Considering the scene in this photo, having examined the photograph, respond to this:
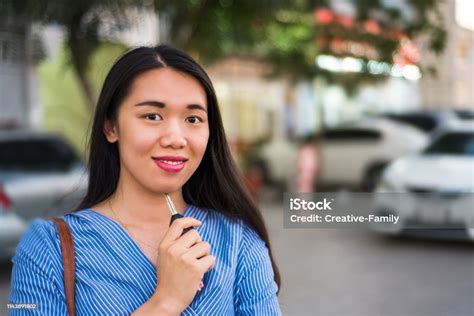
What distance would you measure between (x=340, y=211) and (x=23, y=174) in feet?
13.4

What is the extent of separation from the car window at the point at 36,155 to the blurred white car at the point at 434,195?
331 centimetres

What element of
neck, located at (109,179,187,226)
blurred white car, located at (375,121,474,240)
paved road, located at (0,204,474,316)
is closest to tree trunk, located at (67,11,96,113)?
paved road, located at (0,204,474,316)

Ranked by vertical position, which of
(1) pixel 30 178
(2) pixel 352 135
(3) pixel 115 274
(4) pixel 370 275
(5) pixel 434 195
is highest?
(2) pixel 352 135

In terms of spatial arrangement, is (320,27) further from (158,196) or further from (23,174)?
Result: (158,196)

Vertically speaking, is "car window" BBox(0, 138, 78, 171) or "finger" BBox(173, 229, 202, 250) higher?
"car window" BBox(0, 138, 78, 171)

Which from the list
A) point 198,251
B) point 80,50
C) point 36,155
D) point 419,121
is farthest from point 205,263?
point 419,121

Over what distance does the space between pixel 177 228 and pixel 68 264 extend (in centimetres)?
21

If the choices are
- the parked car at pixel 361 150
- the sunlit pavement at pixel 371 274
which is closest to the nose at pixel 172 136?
the sunlit pavement at pixel 371 274

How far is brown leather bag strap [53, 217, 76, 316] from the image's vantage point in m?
1.24

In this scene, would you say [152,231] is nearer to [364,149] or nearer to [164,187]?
[164,187]

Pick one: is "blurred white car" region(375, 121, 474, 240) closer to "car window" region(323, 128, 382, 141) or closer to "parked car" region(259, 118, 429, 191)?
"parked car" region(259, 118, 429, 191)

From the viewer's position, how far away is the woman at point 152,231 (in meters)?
1.22

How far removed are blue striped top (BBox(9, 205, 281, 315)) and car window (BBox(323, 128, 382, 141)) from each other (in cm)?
1142

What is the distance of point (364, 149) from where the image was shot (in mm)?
12586
